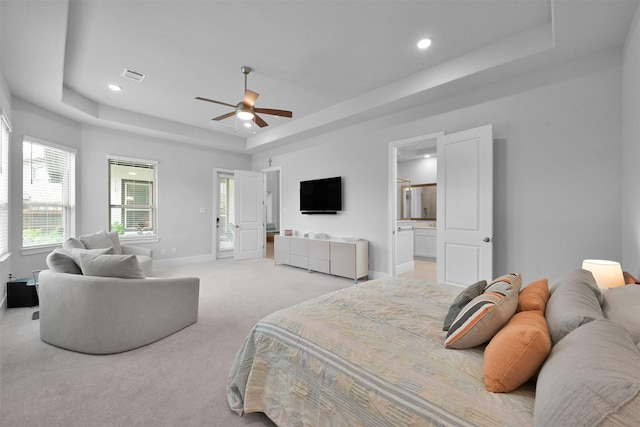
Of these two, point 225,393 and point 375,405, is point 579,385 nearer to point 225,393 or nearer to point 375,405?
point 375,405

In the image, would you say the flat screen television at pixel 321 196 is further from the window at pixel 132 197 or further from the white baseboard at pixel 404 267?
the window at pixel 132 197

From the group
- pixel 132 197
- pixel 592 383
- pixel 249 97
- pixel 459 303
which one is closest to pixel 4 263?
pixel 132 197

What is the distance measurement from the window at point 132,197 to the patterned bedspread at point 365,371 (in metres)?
5.20

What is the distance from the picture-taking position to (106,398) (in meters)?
1.80

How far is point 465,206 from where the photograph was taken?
3561mm

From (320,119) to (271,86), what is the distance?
4.10 feet

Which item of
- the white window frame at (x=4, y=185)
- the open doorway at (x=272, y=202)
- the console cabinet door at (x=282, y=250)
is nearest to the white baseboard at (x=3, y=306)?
the white window frame at (x=4, y=185)

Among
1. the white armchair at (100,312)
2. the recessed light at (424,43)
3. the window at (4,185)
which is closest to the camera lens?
the white armchair at (100,312)

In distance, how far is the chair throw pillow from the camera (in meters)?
1.23

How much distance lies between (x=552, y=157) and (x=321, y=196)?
3.58m

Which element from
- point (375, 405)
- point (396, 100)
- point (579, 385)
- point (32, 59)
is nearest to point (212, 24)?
point (32, 59)

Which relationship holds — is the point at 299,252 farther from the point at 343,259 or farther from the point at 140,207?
the point at 140,207

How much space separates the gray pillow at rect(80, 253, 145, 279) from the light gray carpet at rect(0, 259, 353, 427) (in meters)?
0.66

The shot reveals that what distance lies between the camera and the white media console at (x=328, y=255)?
472cm
